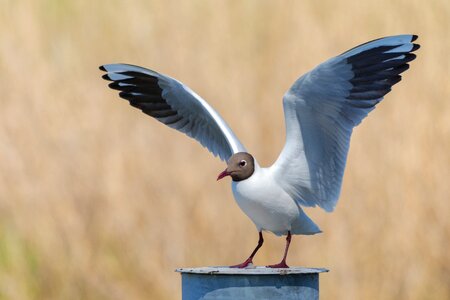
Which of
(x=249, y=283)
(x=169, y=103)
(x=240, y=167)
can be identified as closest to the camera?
(x=249, y=283)

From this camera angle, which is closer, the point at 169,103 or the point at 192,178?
the point at 169,103

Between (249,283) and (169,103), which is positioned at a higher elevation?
(169,103)

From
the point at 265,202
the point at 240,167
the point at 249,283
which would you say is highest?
the point at 240,167

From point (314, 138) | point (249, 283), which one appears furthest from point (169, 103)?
point (249, 283)

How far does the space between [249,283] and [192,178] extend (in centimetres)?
187

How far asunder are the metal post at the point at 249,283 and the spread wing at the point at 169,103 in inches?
40.2

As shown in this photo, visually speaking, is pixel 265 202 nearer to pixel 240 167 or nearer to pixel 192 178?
pixel 240 167

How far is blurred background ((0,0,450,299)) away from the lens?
5207 millimetres

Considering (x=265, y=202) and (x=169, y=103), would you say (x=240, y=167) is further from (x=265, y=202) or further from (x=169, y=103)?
(x=169, y=103)

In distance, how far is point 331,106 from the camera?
13.1ft

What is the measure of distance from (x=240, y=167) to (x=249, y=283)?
58cm

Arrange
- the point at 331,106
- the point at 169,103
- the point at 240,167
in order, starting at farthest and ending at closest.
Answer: the point at 169,103 < the point at 331,106 < the point at 240,167

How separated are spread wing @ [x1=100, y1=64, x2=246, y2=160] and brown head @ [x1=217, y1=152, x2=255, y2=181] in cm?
52

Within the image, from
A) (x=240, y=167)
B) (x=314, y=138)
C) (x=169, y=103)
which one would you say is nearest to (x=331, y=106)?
(x=314, y=138)
